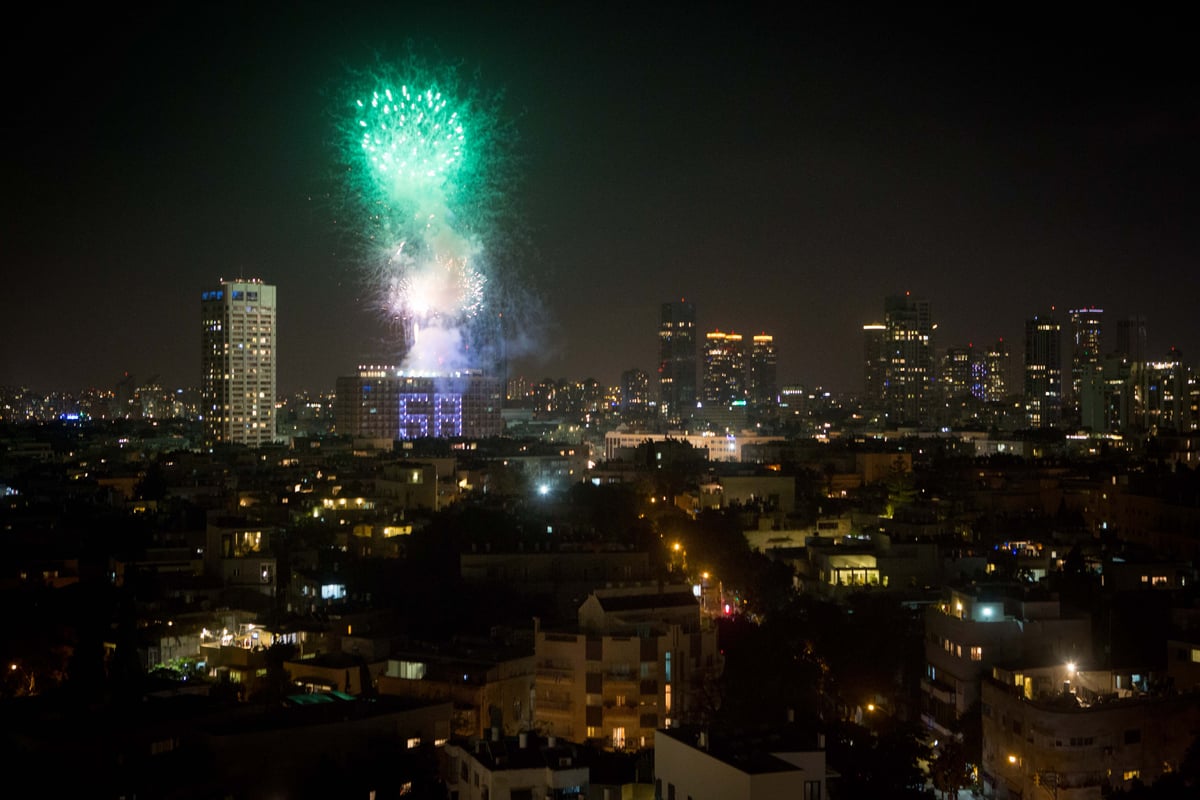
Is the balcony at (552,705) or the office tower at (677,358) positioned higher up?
the office tower at (677,358)

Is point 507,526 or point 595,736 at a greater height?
point 507,526

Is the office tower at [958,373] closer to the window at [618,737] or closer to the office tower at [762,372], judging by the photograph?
the office tower at [762,372]

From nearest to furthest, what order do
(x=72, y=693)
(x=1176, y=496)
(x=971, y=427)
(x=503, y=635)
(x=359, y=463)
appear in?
(x=72, y=693), (x=503, y=635), (x=1176, y=496), (x=359, y=463), (x=971, y=427)

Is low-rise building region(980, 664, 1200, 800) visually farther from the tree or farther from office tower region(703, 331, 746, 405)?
office tower region(703, 331, 746, 405)

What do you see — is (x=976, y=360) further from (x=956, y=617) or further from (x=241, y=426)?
(x=956, y=617)

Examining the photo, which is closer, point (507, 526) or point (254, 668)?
point (254, 668)

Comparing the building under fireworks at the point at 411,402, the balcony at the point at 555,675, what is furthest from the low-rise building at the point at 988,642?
the building under fireworks at the point at 411,402

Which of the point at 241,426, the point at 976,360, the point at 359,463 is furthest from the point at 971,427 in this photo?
the point at 359,463
